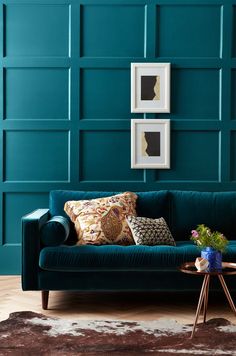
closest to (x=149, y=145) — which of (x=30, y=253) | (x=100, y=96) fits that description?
(x=100, y=96)

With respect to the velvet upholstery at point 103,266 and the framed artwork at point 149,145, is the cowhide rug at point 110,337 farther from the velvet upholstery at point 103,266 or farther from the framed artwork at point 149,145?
the framed artwork at point 149,145

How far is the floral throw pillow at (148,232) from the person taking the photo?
4.09 m

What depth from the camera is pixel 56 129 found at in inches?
198

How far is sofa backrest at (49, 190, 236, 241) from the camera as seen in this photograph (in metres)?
4.61

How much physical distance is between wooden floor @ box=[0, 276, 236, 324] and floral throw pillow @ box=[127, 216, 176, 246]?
1.53ft

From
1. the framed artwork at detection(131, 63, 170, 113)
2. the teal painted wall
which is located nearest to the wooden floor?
the teal painted wall

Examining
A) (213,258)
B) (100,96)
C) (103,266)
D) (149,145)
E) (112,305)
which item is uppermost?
(100,96)

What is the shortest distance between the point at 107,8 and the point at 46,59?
719 millimetres

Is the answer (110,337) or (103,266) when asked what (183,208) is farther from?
(110,337)

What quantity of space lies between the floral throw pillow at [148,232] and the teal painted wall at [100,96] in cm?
86

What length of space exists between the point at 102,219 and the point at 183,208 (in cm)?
80

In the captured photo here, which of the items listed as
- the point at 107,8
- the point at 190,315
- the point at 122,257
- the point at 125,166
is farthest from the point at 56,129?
the point at 190,315

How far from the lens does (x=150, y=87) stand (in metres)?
5.01

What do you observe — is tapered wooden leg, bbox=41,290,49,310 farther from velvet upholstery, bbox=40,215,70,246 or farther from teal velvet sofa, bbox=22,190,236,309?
velvet upholstery, bbox=40,215,70,246
